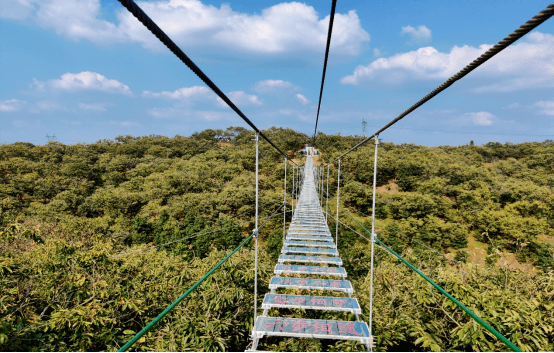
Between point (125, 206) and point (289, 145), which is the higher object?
point (289, 145)

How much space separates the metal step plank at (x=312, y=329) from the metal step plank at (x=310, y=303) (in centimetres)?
13

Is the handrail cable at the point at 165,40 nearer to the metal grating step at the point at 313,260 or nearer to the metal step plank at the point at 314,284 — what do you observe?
the metal step plank at the point at 314,284

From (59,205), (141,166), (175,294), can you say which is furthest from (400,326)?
(141,166)

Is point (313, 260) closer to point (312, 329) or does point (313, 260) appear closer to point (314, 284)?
point (314, 284)

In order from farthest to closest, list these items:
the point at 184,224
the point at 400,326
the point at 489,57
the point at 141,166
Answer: the point at 141,166 < the point at 184,224 < the point at 400,326 < the point at 489,57

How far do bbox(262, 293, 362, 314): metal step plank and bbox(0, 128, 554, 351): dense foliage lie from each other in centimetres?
47

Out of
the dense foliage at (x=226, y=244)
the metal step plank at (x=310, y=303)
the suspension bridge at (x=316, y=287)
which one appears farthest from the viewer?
the dense foliage at (x=226, y=244)

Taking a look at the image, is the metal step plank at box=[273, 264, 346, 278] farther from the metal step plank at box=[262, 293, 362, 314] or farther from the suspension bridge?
the metal step plank at box=[262, 293, 362, 314]

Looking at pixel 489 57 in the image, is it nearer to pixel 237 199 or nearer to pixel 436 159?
pixel 237 199

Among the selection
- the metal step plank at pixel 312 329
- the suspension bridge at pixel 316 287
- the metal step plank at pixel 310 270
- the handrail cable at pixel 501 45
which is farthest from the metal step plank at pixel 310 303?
the handrail cable at pixel 501 45

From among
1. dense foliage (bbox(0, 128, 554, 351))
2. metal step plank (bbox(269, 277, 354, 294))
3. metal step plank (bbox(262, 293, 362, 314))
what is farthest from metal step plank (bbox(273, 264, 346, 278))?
dense foliage (bbox(0, 128, 554, 351))

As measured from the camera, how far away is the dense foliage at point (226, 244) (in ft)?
7.47

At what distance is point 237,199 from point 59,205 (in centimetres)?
1169

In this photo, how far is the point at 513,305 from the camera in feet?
6.96
